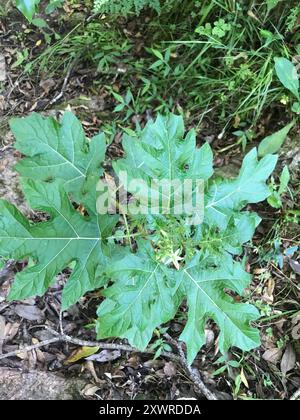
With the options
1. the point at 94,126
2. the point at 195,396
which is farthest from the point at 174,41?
the point at 195,396

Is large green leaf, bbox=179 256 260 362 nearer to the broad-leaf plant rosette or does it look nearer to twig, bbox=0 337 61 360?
the broad-leaf plant rosette

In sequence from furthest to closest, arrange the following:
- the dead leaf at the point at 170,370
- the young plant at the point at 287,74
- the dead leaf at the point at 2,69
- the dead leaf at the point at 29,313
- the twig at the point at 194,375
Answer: the dead leaf at the point at 2,69, the young plant at the point at 287,74, the dead leaf at the point at 29,313, the dead leaf at the point at 170,370, the twig at the point at 194,375

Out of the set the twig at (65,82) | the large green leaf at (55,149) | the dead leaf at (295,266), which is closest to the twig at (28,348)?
the large green leaf at (55,149)

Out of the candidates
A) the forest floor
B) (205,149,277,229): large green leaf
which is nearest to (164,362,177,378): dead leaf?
the forest floor

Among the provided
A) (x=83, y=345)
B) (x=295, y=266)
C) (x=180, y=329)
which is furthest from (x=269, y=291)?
(x=83, y=345)

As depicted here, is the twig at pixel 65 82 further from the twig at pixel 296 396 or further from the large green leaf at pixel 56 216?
the twig at pixel 296 396
